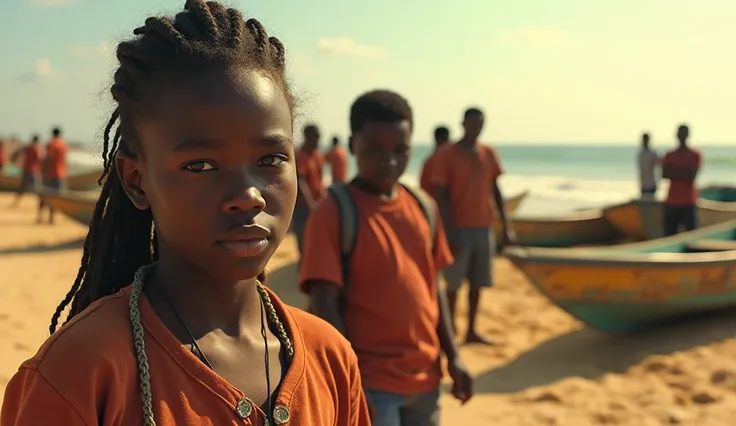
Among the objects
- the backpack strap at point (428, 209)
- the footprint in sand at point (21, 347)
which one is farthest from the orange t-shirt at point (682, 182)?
the footprint in sand at point (21, 347)

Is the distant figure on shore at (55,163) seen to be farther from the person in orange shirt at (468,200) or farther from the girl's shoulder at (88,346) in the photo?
the girl's shoulder at (88,346)

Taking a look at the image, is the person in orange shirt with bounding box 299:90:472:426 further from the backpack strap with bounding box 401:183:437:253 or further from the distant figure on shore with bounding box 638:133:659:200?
the distant figure on shore with bounding box 638:133:659:200

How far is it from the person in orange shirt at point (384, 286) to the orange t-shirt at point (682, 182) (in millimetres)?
6911

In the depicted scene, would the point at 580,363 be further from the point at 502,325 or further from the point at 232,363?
the point at 232,363

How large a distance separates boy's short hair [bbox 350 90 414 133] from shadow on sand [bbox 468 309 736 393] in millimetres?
3088

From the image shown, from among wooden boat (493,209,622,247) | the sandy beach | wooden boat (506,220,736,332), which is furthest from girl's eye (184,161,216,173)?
wooden boat (493,209,622,247)

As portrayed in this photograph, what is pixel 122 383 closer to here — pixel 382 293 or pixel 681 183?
pixel 382 293

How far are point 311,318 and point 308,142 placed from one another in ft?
23.1

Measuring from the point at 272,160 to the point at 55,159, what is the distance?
13362 millimetres

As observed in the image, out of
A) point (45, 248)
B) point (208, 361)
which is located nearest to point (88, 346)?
point (208, 361)

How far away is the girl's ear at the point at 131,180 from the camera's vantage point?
1172mm

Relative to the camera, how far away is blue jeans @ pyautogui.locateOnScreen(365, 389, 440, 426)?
7.80 ft

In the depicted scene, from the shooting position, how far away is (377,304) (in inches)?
95.7

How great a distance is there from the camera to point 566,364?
5.74m
